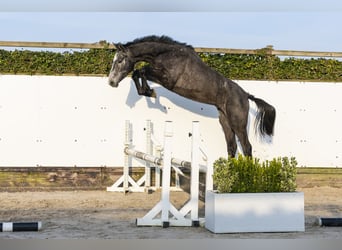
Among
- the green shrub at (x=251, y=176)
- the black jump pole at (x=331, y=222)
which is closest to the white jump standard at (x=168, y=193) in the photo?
the green shrub at (x=251, y=176)

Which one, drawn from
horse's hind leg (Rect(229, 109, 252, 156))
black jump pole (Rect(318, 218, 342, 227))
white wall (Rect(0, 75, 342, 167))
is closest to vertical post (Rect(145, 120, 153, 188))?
white wall (Rect(0, 75, 342, 167))

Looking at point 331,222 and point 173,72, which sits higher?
point 173,72

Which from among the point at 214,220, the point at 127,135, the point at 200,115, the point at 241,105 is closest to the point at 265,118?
the point at 241,105

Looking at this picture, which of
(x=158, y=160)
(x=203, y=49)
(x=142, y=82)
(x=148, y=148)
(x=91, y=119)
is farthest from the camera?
(x=203, y=49)

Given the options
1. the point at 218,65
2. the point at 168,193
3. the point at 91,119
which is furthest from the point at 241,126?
the point at 168,193

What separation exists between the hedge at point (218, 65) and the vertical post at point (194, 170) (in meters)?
3.49

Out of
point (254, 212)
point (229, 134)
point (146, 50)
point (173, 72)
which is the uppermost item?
point (146, 50)

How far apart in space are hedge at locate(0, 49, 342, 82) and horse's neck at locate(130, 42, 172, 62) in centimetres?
172

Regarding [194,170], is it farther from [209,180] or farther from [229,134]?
[229,134]

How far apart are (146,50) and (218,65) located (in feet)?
6.99

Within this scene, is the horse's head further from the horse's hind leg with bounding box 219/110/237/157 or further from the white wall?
the white wall

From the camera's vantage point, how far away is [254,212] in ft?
15.0

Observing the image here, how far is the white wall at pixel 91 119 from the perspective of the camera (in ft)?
25.6

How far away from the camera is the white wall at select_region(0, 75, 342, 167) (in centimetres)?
781
